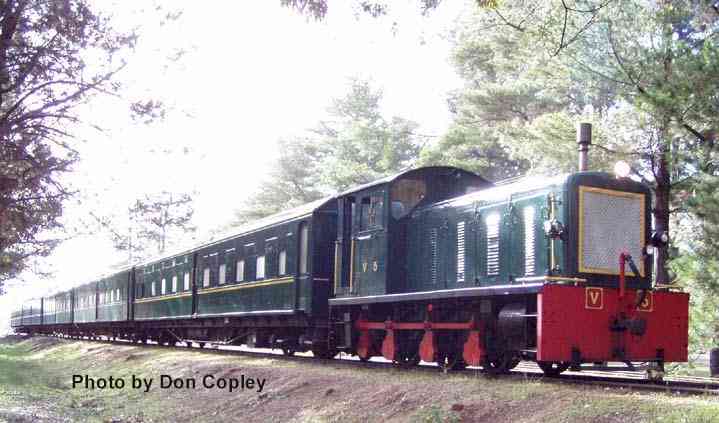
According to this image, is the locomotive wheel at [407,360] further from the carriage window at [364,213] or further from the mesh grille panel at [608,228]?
the mesh grille panel at [608,228]

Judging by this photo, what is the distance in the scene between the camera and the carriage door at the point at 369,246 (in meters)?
13.9

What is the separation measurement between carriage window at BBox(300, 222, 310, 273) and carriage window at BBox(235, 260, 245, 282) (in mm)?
3846

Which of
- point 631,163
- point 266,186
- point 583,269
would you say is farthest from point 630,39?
point 266,186

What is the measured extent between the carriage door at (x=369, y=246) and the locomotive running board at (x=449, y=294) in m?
0.19

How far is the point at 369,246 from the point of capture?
14258mm

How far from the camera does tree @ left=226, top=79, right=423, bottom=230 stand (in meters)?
37.3

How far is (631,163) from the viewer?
17.1 meters

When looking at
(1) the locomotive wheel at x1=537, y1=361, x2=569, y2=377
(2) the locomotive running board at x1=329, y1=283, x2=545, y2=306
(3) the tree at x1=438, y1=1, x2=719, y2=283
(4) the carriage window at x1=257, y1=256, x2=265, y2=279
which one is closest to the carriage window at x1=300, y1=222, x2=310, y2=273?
(2) the locomotive running board at x1=329, y1=283, x2=545, y2=306

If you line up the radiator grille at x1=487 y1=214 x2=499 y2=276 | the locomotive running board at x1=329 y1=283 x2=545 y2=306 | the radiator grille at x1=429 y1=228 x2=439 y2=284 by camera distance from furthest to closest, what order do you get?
the radiator grille at x1=429 y1=228 x2=439 y2=284
the radiator grille at x1=487 y1=214 x2=499 y2=276
the locomotive running board at x1=329 y1=283 x2=545 y2=306

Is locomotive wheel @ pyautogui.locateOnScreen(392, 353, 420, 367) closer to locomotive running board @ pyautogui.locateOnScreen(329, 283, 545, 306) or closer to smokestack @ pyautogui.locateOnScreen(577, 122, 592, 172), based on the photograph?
locomotive running board @ pyautogui.locateOnScreen(329, 283, 545, 306)

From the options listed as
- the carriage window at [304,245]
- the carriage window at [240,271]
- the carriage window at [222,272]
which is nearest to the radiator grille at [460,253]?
the carriage window at [304,245]

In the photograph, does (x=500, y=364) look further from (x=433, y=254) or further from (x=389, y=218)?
(x=389, y=218)

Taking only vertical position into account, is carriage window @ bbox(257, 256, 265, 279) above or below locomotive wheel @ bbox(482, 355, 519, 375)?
above

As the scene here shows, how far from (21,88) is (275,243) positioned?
6547mm
